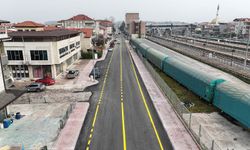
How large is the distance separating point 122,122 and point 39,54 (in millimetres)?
25590

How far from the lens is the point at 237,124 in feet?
73.9

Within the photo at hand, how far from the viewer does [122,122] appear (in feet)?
79.1

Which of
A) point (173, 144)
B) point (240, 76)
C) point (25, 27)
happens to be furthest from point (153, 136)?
point (25, 27)

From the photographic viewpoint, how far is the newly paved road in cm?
1964

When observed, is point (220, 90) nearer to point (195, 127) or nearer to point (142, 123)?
point (195, 127)

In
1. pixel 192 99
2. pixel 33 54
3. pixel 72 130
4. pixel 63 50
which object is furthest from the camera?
pixel 63 50

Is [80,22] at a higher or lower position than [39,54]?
higher

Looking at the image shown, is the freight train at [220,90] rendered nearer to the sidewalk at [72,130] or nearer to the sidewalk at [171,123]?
the sidewalk at [171,123]

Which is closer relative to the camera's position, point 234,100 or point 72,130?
point 234,100

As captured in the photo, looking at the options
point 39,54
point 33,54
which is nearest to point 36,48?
point 39,54

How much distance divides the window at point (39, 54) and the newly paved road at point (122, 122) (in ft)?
40.6

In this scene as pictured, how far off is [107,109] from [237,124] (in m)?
14.9

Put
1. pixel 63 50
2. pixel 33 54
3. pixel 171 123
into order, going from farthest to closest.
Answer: pixel 63 50 → pixel 33 54 → pixel 171 123

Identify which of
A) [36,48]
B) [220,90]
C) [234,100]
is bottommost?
[234,100]
